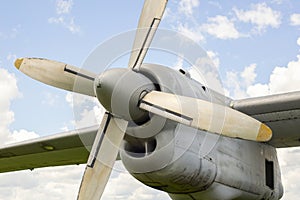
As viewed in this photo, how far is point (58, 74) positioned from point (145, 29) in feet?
4.84

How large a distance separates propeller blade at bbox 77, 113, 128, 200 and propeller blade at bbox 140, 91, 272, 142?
887mm

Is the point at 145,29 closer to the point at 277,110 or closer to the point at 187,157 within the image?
the point at 187,157

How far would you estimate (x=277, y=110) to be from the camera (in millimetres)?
7887

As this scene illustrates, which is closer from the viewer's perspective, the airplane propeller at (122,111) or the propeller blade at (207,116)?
the propeller blade at (207,116)

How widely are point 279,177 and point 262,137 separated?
3937 mm

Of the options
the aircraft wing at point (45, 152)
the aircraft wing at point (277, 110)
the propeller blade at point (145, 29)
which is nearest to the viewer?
the propeller blade at point (145, 29)

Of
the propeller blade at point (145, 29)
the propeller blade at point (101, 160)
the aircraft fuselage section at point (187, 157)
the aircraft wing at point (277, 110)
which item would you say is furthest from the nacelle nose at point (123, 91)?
the aircraft wing at point (277, 110)

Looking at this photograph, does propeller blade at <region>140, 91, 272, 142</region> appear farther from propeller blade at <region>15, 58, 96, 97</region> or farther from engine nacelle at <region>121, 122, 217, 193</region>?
propeller blade at <region>15, 58, 96, 97</region>

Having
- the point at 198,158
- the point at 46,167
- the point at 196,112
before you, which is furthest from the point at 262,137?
the point at 46,167

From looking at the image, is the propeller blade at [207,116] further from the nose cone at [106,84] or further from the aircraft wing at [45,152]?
the aircraft wing at [45,152]

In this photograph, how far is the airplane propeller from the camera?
19.5 ft

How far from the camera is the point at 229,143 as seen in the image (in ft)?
25.7

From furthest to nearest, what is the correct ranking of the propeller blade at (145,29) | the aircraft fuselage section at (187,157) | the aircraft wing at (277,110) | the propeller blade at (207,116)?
the aircraft wing at (277,110) → the propeller blade at (145,29) → the aircraft fuselage section at (187,157) → the propeller blade at (207,116)

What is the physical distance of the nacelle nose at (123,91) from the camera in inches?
236
